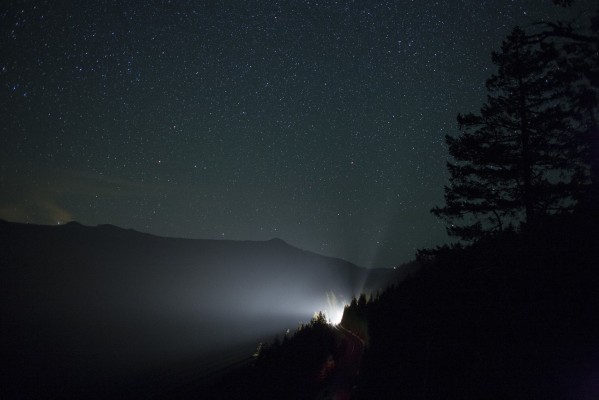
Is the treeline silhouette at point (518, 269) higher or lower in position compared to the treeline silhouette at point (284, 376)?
higher

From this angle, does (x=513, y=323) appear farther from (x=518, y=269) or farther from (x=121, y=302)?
(x=121, y=302)

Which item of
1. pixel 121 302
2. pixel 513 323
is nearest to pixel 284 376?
pixel 513 323

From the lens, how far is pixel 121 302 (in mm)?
124312

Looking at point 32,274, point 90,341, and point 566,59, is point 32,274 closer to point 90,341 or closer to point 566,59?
point 90,341

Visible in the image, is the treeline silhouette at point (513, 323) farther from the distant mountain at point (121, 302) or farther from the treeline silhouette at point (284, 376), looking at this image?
the distant mountain at point (121, 302)

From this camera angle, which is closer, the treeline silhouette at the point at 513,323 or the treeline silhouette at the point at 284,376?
the treeline silhouette at the point at 513,323

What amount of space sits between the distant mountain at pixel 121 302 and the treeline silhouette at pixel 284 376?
28949 millimetres

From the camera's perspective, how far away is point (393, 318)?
16.7m

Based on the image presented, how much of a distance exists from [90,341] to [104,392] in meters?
49.5

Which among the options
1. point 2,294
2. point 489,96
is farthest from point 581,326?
point 2,294

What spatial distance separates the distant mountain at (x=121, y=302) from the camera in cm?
5650

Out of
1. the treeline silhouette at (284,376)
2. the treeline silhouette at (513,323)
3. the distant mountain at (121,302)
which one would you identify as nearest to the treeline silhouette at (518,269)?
the treeline silhouette at (513,323)

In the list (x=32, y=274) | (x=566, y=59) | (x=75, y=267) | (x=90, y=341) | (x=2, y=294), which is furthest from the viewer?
(x=75, y=267)

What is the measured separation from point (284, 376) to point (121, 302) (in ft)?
427
